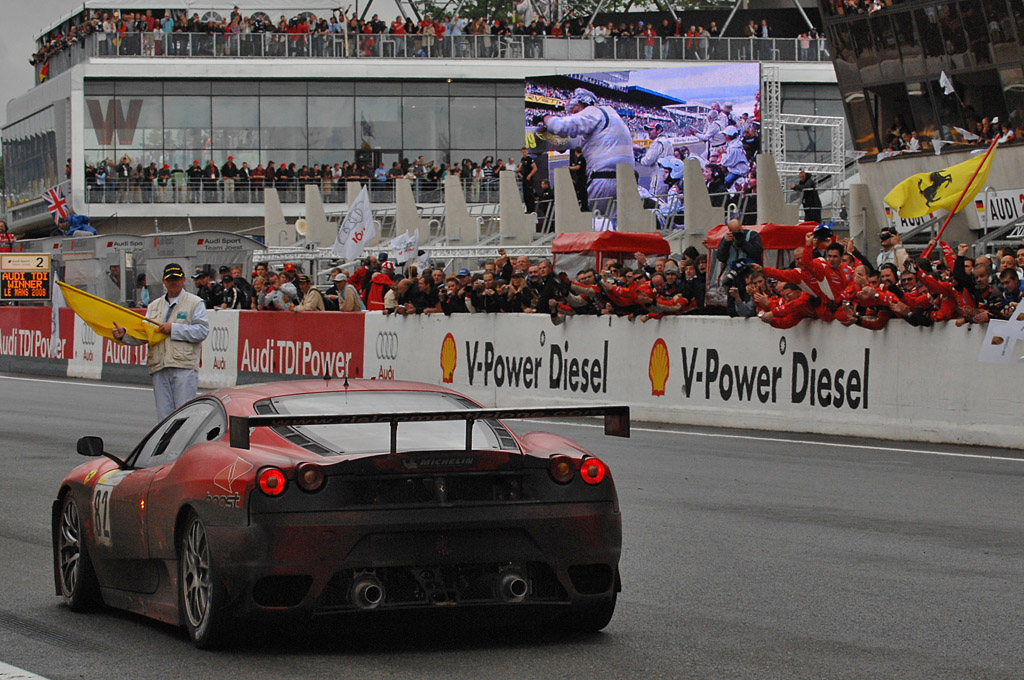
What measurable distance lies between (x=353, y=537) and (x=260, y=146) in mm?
59571

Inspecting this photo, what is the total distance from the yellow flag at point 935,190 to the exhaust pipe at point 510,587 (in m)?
17.4

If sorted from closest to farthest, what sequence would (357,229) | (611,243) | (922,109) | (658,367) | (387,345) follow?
(658,367), (387,345), (611,243), (357,229), (922,109)

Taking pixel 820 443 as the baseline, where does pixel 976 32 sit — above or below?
above

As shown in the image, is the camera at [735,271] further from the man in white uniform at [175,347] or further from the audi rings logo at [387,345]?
the man in white uniform at [175,347]

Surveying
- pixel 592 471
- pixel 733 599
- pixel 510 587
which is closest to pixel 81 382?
pixel 733 599

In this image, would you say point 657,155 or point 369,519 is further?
point 657,155

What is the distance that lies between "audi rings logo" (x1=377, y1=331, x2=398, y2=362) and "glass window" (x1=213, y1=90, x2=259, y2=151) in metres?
→ 40.5

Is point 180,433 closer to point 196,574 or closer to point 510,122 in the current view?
point 196,574

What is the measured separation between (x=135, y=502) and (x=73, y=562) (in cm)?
93

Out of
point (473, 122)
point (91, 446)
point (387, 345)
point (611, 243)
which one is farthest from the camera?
point (473, 122)

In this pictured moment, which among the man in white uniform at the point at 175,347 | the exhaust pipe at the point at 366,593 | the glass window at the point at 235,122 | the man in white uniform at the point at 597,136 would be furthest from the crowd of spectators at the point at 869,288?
the glass window at the point at 235,122

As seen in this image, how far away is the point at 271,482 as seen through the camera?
6242mm

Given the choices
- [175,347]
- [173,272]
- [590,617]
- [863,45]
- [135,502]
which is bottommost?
[590,617]

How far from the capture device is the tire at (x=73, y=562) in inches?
302
